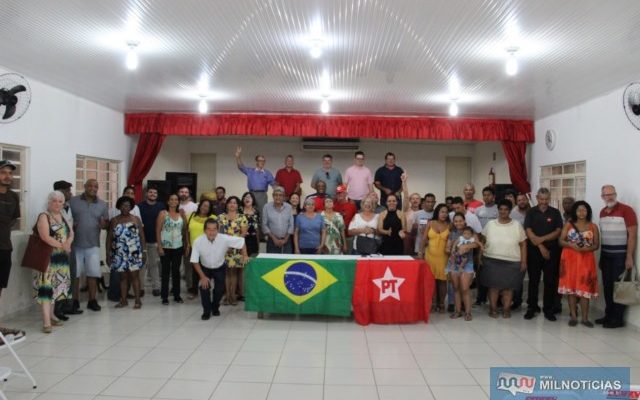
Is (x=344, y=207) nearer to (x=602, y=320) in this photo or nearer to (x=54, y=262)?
(x=602, y=320)

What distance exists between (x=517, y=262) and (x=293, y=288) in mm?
2663

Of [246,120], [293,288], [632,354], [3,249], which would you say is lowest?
[632,354]

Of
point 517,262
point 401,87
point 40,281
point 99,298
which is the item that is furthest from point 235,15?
point 99,298

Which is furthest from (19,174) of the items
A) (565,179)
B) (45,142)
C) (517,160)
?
(565,179)

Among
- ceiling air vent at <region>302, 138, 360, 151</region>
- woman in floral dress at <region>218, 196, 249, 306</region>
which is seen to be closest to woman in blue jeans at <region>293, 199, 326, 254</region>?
woman in floral dress at <region>218, 196, 249, 306</region>

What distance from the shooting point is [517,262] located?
558 cm

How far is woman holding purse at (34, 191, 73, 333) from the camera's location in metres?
4.86

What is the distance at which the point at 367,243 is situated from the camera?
5848 mm

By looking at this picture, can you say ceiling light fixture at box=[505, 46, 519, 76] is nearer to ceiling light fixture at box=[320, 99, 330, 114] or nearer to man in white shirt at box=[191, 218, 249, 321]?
ceiling light fixture at box=[320, 99, 330, 114]

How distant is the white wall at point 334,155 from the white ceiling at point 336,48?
3.93 m

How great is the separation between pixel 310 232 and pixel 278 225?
44cm

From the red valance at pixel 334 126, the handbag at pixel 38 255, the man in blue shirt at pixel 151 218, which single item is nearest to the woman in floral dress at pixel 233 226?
the man in blue shirt at pixel 151 218

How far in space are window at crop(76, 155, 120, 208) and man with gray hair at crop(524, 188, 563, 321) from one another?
6.36m

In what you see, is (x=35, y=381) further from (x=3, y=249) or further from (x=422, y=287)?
(x=422, y=287)
